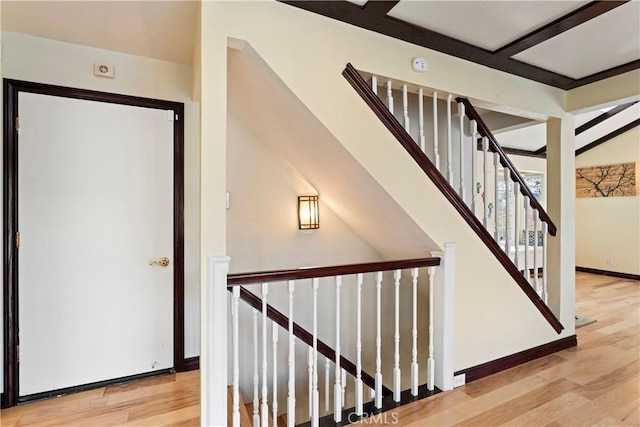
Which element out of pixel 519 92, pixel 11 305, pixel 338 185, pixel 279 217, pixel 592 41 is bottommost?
pixel 11 305

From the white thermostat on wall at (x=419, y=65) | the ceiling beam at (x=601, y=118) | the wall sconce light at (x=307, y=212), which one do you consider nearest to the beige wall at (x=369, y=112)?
the white thermostat on wall at (x=419, y=65)

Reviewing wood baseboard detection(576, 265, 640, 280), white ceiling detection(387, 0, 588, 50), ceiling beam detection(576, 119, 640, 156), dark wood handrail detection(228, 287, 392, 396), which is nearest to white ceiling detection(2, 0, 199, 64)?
white ceiling detection(387, 0, 588, 50)

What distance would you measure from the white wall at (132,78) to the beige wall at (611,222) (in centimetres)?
709

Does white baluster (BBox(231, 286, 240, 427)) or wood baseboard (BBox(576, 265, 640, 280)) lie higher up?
white baluster (BBox(231, 286, 240, 427))

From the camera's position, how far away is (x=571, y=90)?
115 inches

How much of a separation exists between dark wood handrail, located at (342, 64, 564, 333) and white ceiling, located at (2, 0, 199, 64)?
1002mm

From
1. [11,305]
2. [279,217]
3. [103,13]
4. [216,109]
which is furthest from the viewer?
[279,217]

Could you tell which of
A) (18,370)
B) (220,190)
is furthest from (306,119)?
(18,370)

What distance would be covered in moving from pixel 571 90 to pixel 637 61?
481mm

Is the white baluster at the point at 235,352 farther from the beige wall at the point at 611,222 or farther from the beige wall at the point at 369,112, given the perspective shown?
the beige wall at the point at 611,222

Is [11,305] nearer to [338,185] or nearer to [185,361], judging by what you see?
[185,361]

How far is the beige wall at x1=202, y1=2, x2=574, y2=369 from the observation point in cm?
162

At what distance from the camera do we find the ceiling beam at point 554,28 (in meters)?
1.81

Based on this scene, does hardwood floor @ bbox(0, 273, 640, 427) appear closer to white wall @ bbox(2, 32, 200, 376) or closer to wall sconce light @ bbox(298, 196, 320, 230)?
white wall @ bbox(2, 32, 200, 376)
